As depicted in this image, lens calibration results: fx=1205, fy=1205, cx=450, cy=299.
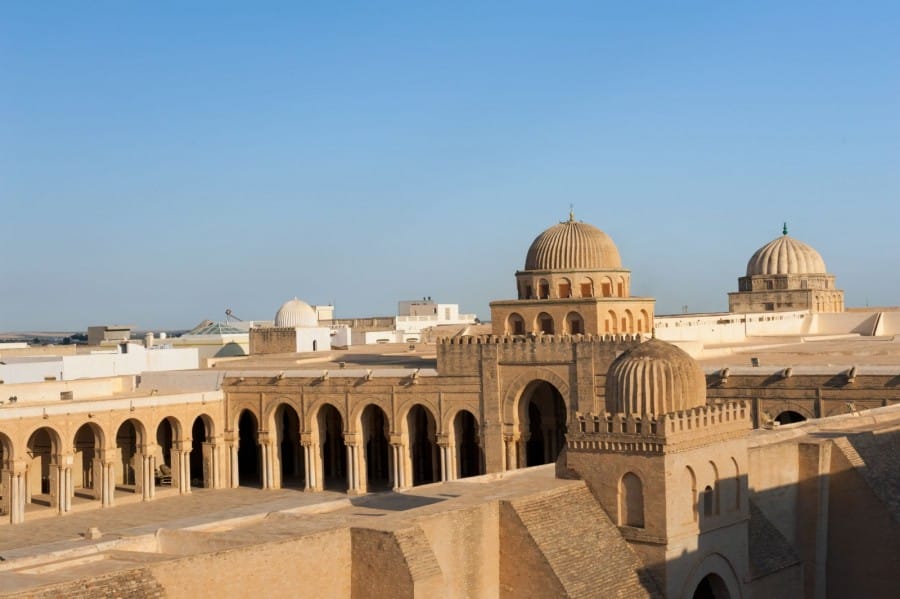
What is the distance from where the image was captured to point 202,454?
144 feet

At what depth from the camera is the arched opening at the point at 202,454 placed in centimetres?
4188

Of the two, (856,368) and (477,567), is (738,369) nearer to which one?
(856,368)

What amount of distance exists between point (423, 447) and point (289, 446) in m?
6.54

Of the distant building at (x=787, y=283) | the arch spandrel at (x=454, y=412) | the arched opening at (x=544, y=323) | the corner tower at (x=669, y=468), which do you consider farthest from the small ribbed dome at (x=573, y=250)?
the distant building at (x=787, y=283)

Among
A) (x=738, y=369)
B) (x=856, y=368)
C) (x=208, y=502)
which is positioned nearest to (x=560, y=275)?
(x=738, y=369)

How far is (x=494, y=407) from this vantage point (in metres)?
37.2

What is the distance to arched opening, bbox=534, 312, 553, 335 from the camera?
3903 centimetres

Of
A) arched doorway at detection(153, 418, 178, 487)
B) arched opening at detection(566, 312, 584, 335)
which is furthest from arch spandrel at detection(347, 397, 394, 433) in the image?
arched doorway at detection(153, 418, 178, 487)

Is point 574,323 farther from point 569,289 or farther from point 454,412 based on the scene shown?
point 454,412

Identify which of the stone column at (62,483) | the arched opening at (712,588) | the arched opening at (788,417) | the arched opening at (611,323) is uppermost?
the arched opening at (611,323)

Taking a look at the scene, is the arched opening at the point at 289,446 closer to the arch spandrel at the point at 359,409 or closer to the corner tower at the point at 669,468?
the arch spandrel at the point at 359,409

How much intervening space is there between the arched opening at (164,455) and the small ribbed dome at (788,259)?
3313 cm

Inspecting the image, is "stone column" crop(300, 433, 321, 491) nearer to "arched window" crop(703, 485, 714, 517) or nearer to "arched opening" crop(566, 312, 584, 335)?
"arched opening" crop(566, 312, 584, 335)

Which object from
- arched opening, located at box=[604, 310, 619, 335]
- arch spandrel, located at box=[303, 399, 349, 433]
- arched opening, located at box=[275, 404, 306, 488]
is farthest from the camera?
arched opening, located at box=[275, 404, 306, 488]
